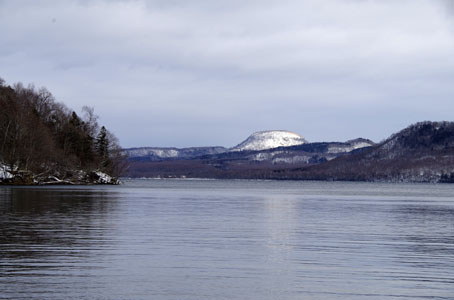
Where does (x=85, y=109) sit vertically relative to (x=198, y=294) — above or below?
above

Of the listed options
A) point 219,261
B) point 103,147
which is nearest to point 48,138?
point 103,147

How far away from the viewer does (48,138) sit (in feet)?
407

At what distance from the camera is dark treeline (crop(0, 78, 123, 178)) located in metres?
118

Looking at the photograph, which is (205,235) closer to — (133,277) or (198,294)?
(133,277)

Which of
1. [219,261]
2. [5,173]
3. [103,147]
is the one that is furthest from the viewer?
[103,147]

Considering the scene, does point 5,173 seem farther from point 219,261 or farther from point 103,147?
point 219,261

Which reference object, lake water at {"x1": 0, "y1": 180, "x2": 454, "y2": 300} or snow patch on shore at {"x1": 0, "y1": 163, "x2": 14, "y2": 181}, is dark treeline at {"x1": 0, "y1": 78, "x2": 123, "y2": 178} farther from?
lake water at {"x1": 0, "y1": 180, "x2": 454, "y2": 300}

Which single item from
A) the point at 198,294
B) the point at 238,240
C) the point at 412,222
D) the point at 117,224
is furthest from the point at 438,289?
the point at 412,222

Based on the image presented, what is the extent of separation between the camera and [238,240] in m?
29.5

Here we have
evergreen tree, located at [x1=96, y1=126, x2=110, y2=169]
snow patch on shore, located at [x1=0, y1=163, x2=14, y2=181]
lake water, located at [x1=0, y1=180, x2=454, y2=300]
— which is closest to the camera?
lake water, located at [x1=0, y1=180, x2=454, y2=300]

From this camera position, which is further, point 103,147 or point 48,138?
Result: point 103,147

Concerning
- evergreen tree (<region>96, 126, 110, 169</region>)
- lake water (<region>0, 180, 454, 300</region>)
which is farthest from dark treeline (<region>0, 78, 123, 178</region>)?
lake water (<region>0, 180, 454, 300</region>)

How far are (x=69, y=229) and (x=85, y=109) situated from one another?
12117 cm

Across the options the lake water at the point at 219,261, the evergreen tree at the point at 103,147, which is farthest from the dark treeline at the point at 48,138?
the lake water at the point at 219,261
